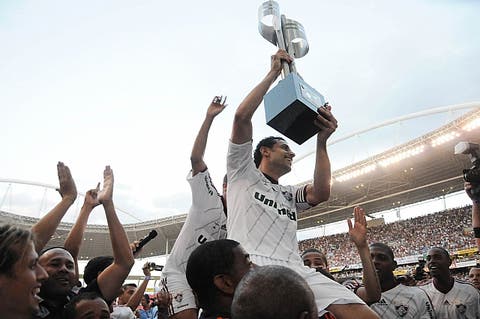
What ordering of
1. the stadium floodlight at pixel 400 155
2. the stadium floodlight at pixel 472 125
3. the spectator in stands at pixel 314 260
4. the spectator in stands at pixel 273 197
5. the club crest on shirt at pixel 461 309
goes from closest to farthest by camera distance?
the spectator in stands at pixel 273 197 < the club crest on shirt at pixel 461 309 < the spectator in stands at pixel 314 260 < the stadium floodlight at pixel 472 125 < the stadium floodlight at pixel 400 155

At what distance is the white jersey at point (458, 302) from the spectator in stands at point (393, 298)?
0.46 meters

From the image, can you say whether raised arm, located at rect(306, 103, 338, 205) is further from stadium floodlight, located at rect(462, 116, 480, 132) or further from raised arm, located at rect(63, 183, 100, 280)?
stadium floodlight, located at rect(462, 116, 480, 132)

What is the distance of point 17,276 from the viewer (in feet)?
5.47

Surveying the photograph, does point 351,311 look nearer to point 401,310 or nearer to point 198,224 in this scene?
point 198,224

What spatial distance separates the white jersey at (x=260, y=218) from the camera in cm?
229

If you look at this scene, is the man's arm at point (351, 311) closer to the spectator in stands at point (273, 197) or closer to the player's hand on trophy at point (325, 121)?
the spectator in stands at point (273, 197)

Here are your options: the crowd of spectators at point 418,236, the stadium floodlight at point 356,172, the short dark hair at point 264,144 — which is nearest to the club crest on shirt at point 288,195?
the short dark hair at point 264,144

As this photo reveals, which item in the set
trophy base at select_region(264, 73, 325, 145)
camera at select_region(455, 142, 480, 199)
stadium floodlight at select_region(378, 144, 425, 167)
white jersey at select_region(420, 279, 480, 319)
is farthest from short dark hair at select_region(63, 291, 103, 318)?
stadium floodlight at select_region(378, 144, 425, 167)

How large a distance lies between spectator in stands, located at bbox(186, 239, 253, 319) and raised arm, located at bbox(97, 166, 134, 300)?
2.94 ft

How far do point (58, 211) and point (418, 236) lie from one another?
25.8 meters

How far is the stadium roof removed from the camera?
18.9 metres

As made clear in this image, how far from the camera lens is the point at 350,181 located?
23141 millimetres

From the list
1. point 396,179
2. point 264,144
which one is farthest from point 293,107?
point 396,179

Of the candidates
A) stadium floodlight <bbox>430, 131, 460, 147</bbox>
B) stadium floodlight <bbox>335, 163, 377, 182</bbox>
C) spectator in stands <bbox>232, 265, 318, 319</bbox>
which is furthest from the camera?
stadium floodlight <bbox>335, 163, 377, 182</bbox>
